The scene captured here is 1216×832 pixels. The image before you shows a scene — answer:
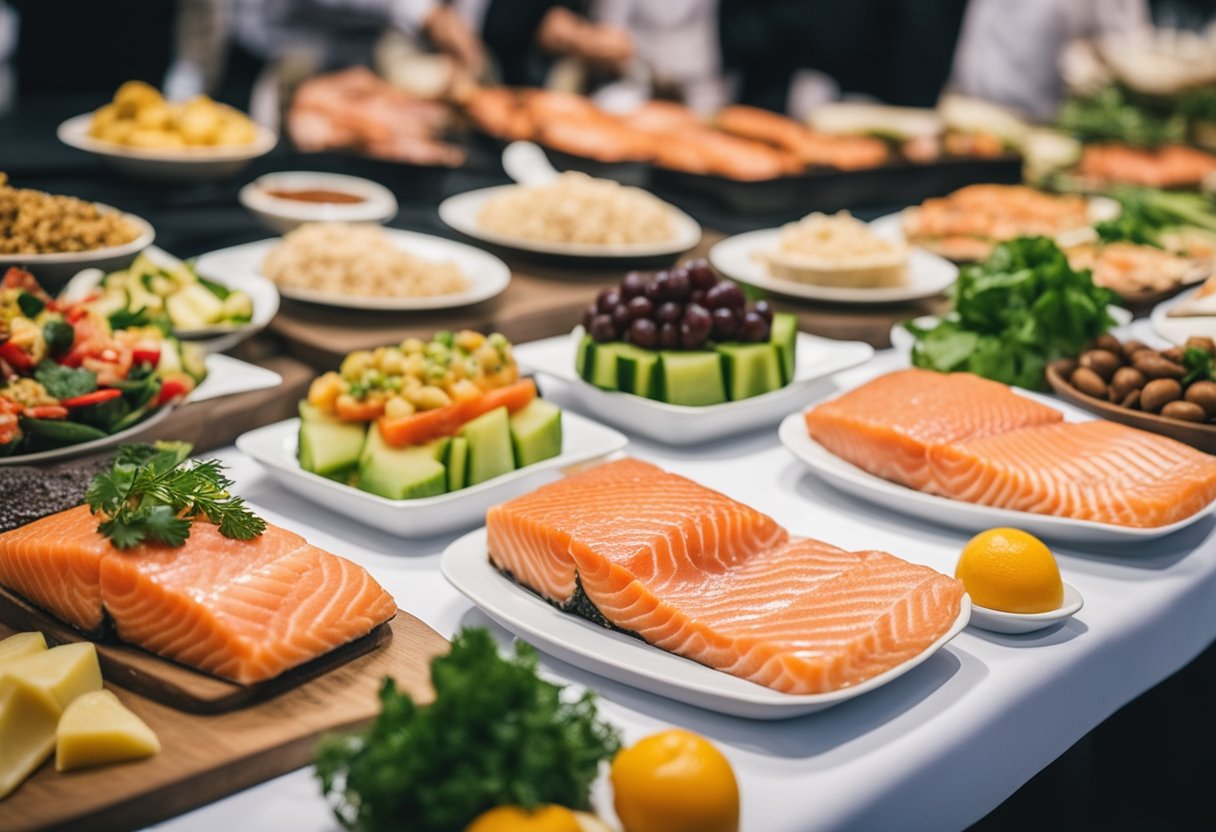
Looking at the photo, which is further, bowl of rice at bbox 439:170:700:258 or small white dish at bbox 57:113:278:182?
bowl of rice at bbox 439:170:700:258

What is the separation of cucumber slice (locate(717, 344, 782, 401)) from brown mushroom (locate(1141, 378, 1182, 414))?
0.82 metres

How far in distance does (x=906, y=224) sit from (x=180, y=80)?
5084mm

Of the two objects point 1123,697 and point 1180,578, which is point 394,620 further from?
point 1180,578

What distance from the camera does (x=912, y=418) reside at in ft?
7.81

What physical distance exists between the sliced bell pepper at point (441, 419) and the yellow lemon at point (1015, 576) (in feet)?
3.05

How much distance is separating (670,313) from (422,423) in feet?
2.37

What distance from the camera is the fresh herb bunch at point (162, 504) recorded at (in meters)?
1.68

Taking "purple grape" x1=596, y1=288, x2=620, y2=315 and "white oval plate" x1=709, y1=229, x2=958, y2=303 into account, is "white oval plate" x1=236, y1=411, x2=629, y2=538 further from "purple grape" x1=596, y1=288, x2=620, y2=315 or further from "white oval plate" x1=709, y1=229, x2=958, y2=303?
"white oval plate" x1=709, y1=229, x2=958, y2=303

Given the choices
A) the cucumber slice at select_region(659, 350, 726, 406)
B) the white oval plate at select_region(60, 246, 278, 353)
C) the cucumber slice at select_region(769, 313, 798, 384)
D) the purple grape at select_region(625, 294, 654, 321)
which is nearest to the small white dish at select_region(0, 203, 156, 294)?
the white oval plate at select_region(60, 246, 278, 353)

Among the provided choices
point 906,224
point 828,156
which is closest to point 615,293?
point 906,224

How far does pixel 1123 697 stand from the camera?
2.03m

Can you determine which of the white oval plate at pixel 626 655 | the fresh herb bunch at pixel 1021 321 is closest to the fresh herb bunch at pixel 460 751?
the white oval plate at pixel 626 655

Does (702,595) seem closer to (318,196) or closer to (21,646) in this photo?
(21,646)

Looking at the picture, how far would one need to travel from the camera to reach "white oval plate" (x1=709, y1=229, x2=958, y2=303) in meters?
3.41
